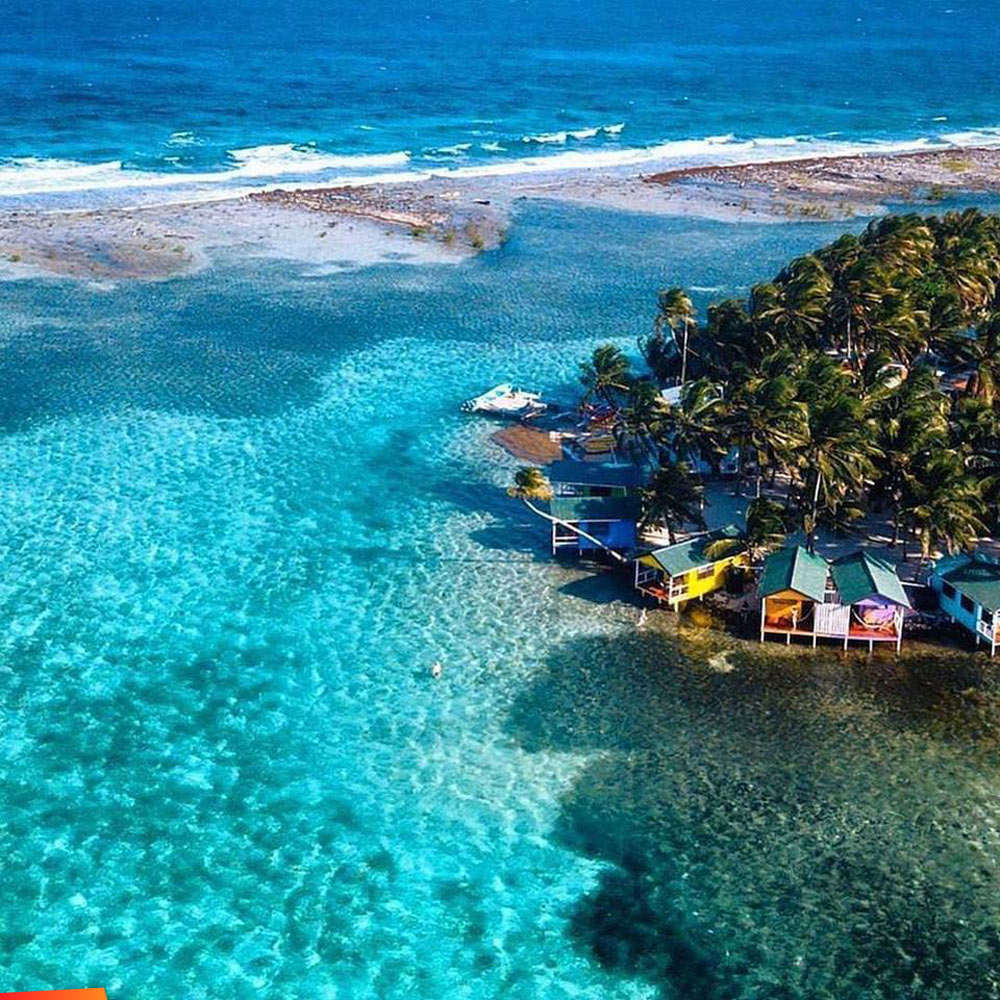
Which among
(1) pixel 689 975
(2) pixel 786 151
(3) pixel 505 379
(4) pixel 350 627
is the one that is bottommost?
(1) pixel 689 975

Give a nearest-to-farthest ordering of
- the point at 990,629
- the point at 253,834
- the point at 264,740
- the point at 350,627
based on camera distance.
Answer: the point at 253,834 → the point at 264,740 → the point at 990,629 → the point at 350,627

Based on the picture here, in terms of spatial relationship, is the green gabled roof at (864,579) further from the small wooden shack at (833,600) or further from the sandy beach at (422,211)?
the sandy beach at (422,211)

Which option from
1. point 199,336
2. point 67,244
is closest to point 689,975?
point 199,336

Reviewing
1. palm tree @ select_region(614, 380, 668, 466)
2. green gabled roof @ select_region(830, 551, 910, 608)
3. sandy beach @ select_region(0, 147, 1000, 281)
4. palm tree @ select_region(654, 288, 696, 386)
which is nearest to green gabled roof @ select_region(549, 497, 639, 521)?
palm tree @ select_region(614, 380, 668, 466)

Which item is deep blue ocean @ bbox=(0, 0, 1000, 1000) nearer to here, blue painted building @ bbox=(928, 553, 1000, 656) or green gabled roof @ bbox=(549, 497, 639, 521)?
blue painted building @ bbox=(928, 553, 1000, 656)

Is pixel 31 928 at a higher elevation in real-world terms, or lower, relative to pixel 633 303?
lower

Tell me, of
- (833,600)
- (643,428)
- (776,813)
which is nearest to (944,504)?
(833,600)

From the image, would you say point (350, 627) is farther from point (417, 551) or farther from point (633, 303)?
point (633, 303)

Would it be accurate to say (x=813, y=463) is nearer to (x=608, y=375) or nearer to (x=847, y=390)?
(x=847, y=390)
